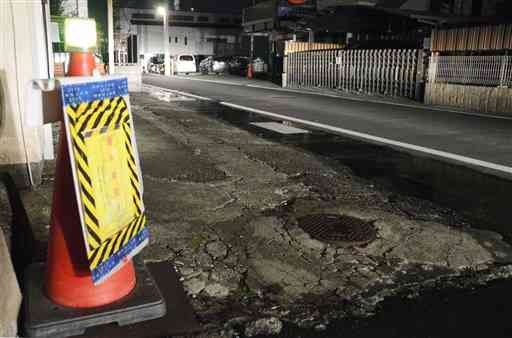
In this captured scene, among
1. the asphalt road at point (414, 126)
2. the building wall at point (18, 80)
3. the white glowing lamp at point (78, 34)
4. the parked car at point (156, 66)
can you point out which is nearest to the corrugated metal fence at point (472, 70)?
the asphalt road at point (414, 126)

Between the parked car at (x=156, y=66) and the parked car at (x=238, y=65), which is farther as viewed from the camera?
the parked car at (x=156, y=66)

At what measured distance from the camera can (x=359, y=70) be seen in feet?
67.6

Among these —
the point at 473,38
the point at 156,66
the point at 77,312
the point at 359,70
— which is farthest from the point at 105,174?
the point at 156,66

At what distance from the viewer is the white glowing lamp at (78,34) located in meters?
2.62

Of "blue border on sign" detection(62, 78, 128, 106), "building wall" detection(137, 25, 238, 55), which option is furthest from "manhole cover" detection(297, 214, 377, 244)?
"building wall" detection(137, 25, 238, 55)

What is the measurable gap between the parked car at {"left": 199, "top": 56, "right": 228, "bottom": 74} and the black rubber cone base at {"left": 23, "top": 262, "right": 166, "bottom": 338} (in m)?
39.5

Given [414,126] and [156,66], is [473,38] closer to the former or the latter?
[414,126]

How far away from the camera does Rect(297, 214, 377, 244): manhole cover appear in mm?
3973

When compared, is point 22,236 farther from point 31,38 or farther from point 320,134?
point 320,134

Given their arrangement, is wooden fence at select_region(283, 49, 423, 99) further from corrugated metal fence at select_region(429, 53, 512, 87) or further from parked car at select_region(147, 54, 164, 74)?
parked car at select_region(147, 54, 164, 74)

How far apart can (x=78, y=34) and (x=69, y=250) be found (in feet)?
3.75

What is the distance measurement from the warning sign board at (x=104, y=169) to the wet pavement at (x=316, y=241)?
619 mm

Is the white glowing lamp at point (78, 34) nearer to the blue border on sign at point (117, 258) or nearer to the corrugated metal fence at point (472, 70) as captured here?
the blue border on sign at point (117, 258)

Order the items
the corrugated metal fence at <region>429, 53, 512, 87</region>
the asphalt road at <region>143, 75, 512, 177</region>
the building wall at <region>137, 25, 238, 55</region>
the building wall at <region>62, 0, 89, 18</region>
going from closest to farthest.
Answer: the asphalt road at <region>143, 75, 512, 177</region> → the corrugated metal fence at <region>429, 53, 512, 87</region> → the building wall at <region>62, 0, 89, 18</region> → the building wall at <region>137, 25, 238, 55</region>
